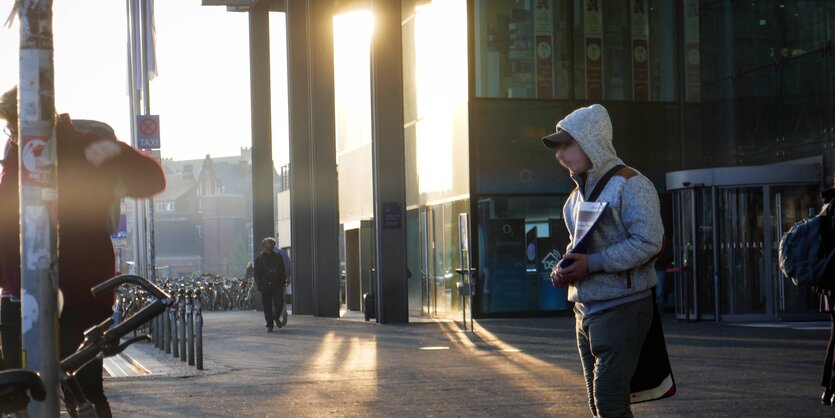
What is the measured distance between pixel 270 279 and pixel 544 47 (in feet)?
25.4

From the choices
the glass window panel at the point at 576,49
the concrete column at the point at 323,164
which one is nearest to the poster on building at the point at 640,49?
the glass window panel at the point at 576,49

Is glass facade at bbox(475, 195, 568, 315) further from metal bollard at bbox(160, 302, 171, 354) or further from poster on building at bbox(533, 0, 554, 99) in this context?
metal bollard at bbox(160, 302, 171, 354)

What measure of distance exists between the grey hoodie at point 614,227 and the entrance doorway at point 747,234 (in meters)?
17.5

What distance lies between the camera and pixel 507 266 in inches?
1096

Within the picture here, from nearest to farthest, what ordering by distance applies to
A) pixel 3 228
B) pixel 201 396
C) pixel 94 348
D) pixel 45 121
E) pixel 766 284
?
pixel 94 348 → pixel 45 121 → pixel 3 228 → pixel 201 396 → pixel 766 284

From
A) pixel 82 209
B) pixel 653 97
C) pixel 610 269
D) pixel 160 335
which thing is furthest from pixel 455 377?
pixel 653 97

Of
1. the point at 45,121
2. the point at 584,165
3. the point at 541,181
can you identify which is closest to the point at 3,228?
the point at 45,121

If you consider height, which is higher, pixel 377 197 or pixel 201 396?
pixel 377 197

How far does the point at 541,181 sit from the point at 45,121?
2356 cm

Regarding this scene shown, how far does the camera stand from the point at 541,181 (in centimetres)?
2805

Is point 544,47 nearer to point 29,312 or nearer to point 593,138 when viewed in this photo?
point 593,138

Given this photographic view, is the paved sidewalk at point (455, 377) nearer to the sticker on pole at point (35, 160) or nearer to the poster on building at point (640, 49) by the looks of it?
the sticker on pole at point (35, 160)

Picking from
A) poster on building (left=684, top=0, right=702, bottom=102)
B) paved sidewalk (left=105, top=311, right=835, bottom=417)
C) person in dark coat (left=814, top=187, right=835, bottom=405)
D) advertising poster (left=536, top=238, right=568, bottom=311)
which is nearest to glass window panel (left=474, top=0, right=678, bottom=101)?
poster on building (left=684, top=0, right=702, bottom=102)

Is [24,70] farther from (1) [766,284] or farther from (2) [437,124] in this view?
(2) [437,124]
